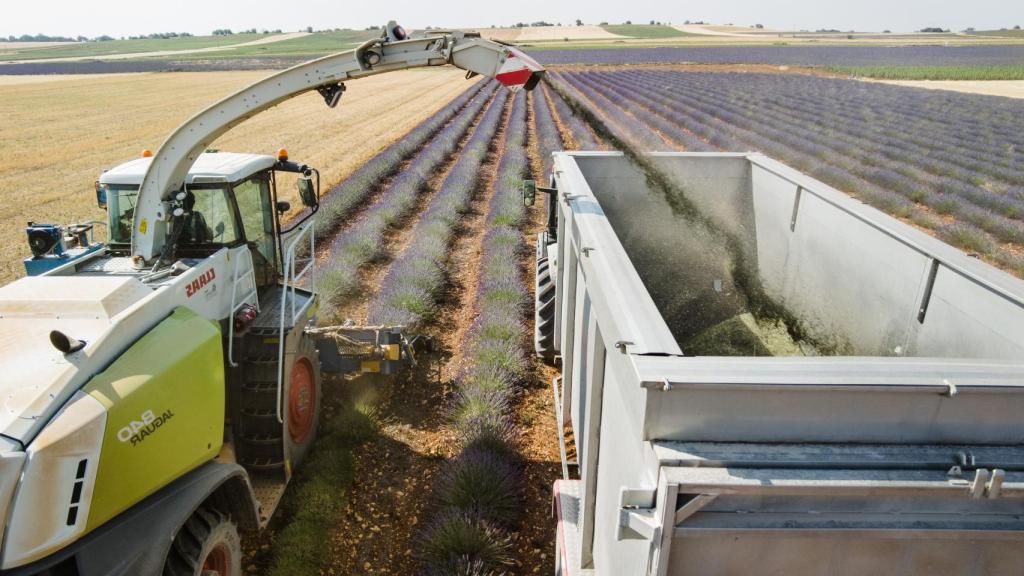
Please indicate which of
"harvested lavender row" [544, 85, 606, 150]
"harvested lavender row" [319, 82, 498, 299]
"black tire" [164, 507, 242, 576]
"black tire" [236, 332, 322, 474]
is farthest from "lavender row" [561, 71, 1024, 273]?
"black tire" [164, 507, 242, 576]

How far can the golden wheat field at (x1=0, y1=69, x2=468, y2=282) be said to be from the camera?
47.7 feet

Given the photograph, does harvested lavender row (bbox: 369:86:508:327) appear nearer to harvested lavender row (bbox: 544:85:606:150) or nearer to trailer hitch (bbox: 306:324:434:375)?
trailer hitch (bbox: 306:324:434:375)

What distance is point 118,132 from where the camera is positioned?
24812mm

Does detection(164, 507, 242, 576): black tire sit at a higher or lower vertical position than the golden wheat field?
higher

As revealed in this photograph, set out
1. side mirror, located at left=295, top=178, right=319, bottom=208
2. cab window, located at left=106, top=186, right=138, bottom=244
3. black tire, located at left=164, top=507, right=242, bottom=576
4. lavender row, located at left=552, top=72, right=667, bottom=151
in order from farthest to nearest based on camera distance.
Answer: lavender row, located at left=552, top=72, right=667, bottom=151
side mirror, located at left=295, top=178, right=319, bottom=208
cab window, located at left=106, top=186, right=138, bottom=244
black tire, located at left=164, top=507, right=242, bottom=576

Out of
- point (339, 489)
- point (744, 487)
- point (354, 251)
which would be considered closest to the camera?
point (744, 487)

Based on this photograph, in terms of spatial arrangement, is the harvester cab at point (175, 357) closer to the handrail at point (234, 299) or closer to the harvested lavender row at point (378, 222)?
the handrail at point (234, 299)

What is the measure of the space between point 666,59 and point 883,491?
232ft

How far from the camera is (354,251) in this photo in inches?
382

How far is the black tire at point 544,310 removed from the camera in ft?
20.8

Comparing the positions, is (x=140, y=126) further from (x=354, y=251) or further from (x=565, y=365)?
(x=565, y=365)

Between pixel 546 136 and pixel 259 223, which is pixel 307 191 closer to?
pixel 259 223

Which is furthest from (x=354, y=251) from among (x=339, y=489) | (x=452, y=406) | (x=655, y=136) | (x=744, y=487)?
(x=655, y=136)

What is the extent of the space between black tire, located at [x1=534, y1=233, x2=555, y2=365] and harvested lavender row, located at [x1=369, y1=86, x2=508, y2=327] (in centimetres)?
145
